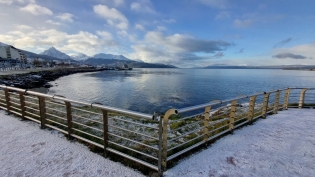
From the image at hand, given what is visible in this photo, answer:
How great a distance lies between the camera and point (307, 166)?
11.3ft

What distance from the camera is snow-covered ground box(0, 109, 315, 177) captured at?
127 inches

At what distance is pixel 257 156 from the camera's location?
3816mm

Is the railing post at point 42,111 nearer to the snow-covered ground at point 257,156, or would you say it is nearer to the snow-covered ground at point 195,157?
the snow-covered ground at point 195,157

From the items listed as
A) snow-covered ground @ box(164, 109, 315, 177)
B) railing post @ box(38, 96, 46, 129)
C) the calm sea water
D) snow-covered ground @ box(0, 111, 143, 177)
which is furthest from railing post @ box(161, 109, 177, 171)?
the calm sea water

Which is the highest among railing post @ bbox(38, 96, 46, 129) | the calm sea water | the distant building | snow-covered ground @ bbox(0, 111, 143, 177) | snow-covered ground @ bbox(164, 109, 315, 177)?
the distant building

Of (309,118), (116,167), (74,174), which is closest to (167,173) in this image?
(116,167)

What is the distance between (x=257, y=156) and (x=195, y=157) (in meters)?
1.51

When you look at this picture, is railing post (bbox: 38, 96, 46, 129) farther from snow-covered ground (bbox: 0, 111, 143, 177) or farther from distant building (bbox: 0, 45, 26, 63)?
distant building (bbox: 0, 45, 26, 63)

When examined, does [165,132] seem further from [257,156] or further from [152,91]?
[152,91]

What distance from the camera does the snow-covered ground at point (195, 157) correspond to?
3.21 m

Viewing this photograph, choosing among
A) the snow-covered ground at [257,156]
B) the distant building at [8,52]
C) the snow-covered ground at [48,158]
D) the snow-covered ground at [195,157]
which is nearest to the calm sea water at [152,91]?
the snow-covered ground at [48,158]

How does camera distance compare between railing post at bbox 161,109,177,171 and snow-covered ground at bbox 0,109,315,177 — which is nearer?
railing post at bbox 161,109,177,171

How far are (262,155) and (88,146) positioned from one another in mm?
4364

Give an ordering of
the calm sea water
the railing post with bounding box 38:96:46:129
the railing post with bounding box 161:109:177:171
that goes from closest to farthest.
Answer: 1. the railing post with bounding box 161:109:177:171
2. the railing post with bounding box 38:96:46:129
3. the calm sea water
